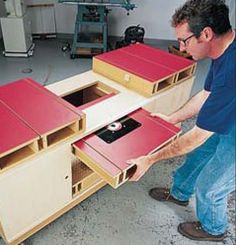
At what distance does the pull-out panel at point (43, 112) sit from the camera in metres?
1.26

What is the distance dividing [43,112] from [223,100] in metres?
0.85

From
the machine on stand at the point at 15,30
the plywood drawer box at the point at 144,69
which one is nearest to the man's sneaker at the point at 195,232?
the plywood drawer box at the point at 144,69

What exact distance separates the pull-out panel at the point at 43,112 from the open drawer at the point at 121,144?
117 mm

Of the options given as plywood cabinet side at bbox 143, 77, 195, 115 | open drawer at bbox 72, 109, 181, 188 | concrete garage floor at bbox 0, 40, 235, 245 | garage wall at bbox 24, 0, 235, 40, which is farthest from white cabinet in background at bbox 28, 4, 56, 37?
open drawer at bbox 72, 109, 181, 188

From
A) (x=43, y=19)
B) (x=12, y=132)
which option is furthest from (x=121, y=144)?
(x=43, y=19)

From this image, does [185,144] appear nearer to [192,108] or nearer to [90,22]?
[192,108]

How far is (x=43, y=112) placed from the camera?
135 cm

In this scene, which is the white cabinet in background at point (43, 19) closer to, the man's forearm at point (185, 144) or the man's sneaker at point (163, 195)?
the man's sneaker at point (163, 195)

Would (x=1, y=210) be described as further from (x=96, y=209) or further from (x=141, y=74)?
(x=141, y=74)

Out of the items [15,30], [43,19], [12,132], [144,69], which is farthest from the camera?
[43,19]

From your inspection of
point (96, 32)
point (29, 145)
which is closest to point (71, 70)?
point (96, 32)

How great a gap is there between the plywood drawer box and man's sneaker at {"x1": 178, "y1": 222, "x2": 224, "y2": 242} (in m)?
0.87

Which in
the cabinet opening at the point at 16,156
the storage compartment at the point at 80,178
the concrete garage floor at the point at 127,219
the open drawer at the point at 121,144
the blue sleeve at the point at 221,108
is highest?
the blue sleeve at the point at 221,108

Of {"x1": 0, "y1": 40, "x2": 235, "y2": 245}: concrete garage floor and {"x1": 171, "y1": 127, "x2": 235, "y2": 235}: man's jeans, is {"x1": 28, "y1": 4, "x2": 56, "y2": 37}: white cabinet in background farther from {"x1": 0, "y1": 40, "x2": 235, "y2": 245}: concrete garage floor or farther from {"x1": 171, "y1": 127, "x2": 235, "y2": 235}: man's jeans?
{"x1": 171, "y1": 127, "x2": 235, "y2": 235}: man's jeans
